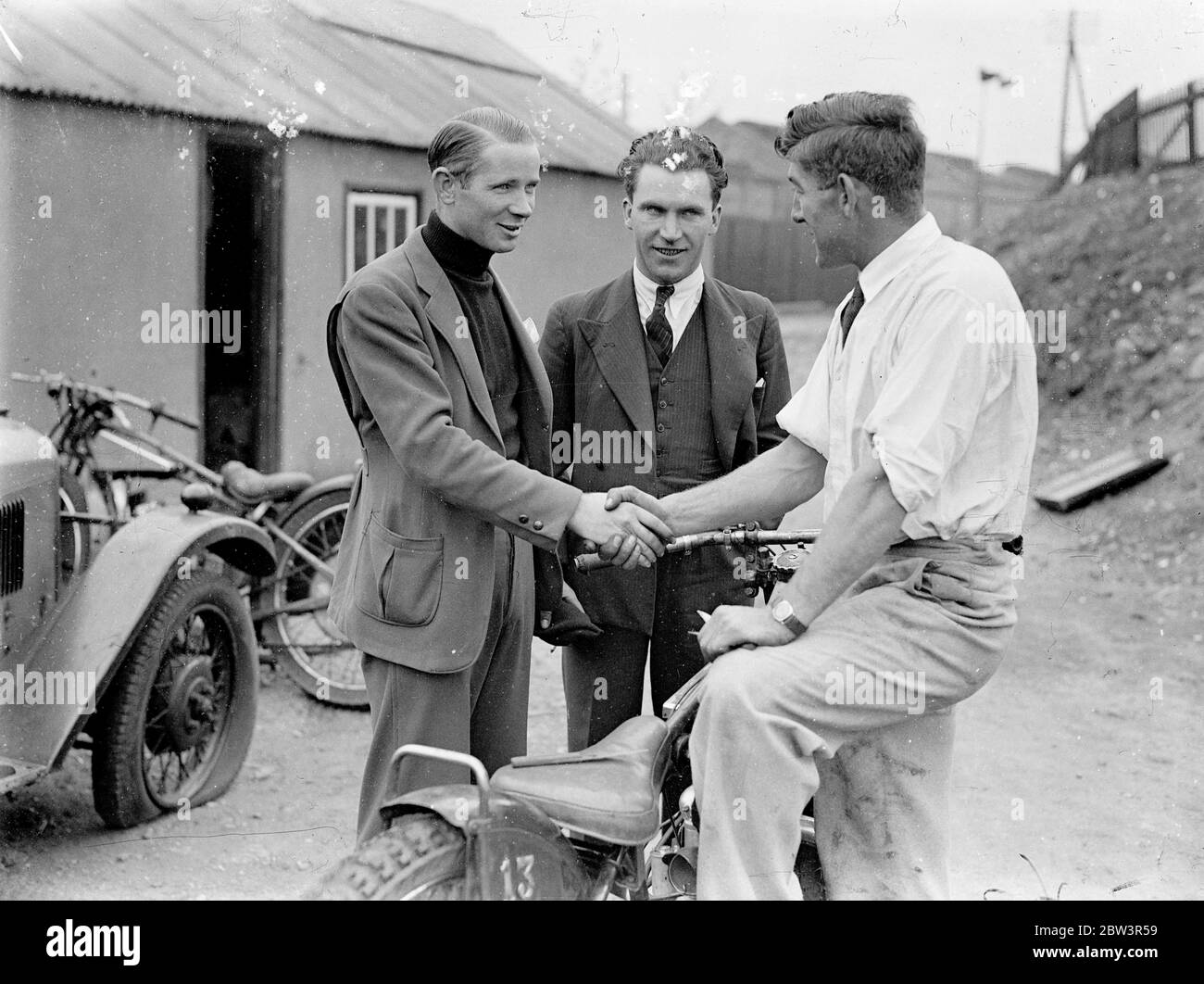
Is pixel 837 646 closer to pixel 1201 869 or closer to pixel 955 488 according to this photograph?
pixel 955 488

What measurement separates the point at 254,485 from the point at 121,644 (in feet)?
5.02

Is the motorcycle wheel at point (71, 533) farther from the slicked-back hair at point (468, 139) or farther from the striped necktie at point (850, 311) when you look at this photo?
the striped necktie at point (850, 311)

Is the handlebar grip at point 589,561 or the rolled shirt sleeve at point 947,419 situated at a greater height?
the rolled shirt sleeve at point 947,419

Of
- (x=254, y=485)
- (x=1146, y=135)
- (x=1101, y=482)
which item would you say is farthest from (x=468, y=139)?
(x=1146, y=135)

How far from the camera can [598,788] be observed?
92.1 inches

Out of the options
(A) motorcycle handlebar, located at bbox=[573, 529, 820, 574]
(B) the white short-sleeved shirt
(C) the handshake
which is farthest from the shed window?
(B) the white short-sleeved shirt

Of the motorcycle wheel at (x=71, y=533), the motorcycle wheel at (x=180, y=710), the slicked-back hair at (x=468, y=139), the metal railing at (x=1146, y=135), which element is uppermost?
the metal railing at (x=1146, y=135)

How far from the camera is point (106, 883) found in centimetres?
407

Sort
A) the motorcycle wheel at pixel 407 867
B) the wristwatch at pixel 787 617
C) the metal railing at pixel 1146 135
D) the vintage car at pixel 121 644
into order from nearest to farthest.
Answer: the motorcycle wheel at pixel 407 867 → the wristwatch at pixel 787 617 → the vintage car at pixel 121 644 → the metal railing at pixel 1146 135

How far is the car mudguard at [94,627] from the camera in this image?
3.86 m

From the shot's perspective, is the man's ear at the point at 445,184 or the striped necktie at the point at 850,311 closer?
the striped necktie at the point at 850,311

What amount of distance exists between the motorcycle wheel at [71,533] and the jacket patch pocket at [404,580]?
197 centimetres

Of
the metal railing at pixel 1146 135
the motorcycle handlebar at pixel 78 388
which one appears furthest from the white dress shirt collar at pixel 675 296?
the metal railing at pixel 1146 135

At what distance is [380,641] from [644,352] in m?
1.14
